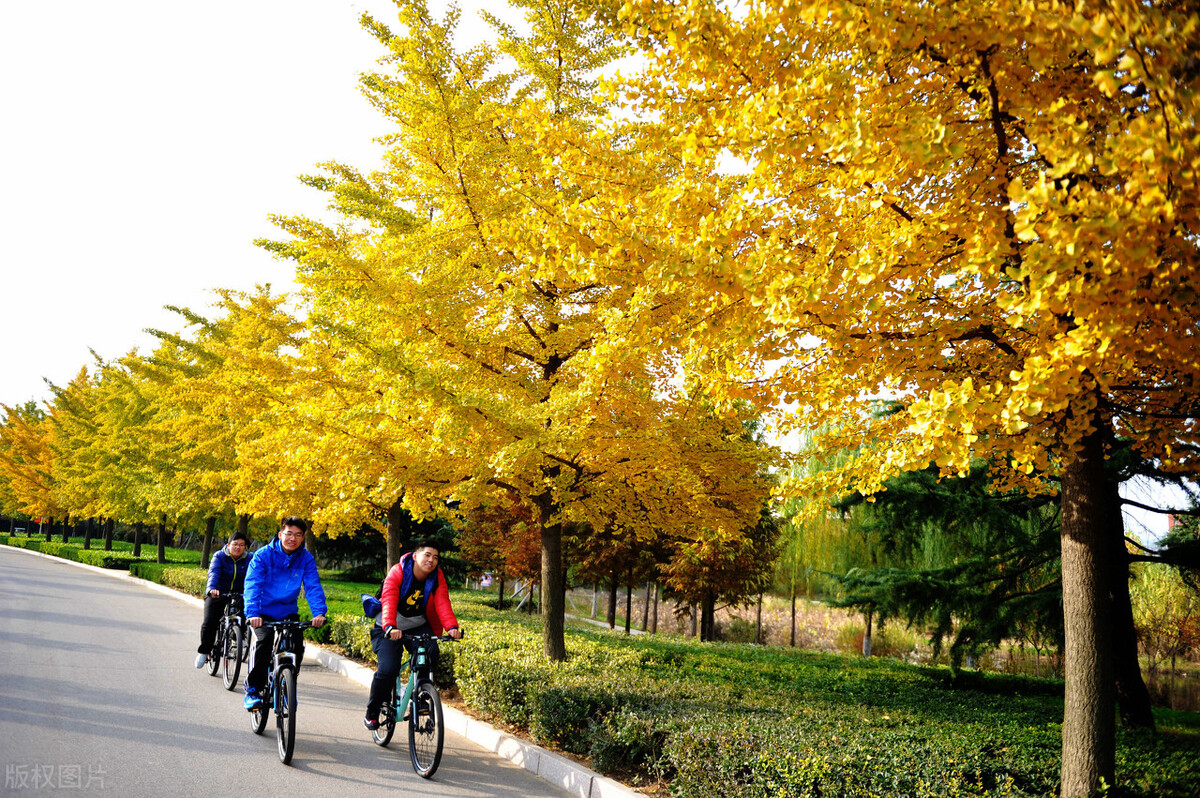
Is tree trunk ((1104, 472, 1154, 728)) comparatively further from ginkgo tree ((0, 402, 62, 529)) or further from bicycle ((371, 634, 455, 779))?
ginkgo tree ((0, 402, 62, 529))

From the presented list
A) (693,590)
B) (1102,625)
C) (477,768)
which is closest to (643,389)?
(477,768)

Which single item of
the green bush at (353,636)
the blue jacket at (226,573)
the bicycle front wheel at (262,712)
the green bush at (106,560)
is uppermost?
the blue jacket at (226,573)

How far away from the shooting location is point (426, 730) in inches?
236

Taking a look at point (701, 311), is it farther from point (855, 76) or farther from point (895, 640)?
point (895, 640)

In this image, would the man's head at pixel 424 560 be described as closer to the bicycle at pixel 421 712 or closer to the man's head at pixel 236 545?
the bicycle at pixel 421 712

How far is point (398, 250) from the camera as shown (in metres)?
9.32

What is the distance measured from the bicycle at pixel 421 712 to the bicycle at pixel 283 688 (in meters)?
0.85

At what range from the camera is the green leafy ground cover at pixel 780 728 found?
4785 mm

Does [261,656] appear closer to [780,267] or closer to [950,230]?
[780,267]

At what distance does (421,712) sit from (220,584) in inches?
162

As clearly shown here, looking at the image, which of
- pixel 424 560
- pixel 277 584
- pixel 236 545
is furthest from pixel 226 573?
pixel 424 560

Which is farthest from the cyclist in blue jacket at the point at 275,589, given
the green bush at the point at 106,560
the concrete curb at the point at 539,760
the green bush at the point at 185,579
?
the green bush at the point at 106,560

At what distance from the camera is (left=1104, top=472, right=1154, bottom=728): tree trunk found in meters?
9.10

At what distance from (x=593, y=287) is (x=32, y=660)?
871 cm
